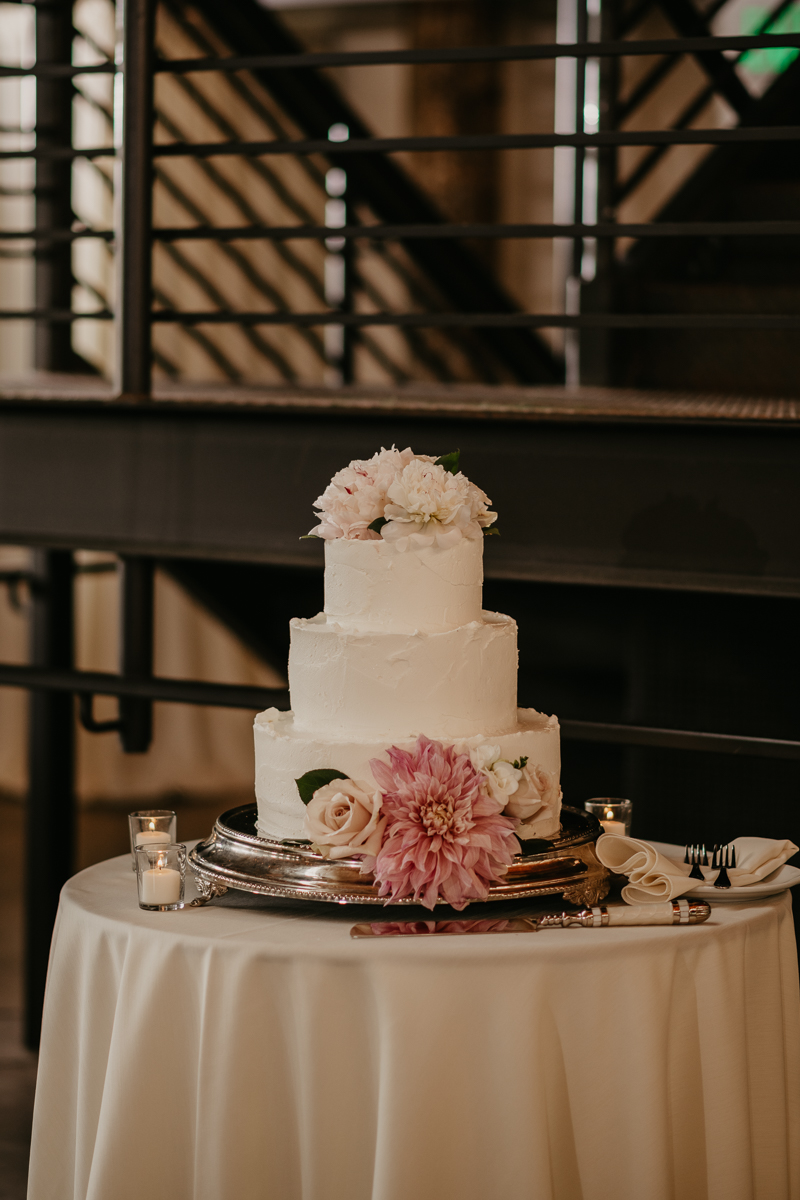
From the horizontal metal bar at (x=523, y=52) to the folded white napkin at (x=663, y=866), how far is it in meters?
1.53

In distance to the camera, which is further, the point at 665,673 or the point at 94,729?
the point at 665,673

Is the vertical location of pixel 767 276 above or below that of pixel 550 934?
above

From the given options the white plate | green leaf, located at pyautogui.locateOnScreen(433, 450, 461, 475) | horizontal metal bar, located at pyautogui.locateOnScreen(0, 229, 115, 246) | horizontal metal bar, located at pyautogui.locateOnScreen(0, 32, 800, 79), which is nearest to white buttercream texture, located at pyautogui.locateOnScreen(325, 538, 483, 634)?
green leaf, located at pyautogui.locateOnScreen(433, 450, 461, 475)

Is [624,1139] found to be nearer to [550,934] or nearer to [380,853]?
[550,934]

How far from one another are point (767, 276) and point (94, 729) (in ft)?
10.1

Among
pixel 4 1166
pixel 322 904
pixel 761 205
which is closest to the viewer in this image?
pixel 322 904

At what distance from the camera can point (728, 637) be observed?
158 inches

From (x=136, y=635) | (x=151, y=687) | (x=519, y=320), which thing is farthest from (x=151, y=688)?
(x=519, y=320)

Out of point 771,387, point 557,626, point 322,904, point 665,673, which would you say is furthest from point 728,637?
point 322,904

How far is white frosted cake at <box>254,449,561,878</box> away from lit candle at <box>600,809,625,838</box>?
351 millimetres

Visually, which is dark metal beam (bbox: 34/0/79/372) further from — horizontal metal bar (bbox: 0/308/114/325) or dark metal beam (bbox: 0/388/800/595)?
dark metal beam (bbox: 0/388/800/595)

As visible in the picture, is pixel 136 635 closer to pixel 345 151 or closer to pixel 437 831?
pixel 345 151

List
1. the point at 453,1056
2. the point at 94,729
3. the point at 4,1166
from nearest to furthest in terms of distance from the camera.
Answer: the point at 453,1056 → the point at 4,1166 → the point at 94,729

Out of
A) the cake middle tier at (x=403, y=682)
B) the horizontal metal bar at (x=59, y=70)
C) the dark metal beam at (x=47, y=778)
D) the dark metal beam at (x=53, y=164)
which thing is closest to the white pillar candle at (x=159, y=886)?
the cake middle tier at (x=403, y=682)
